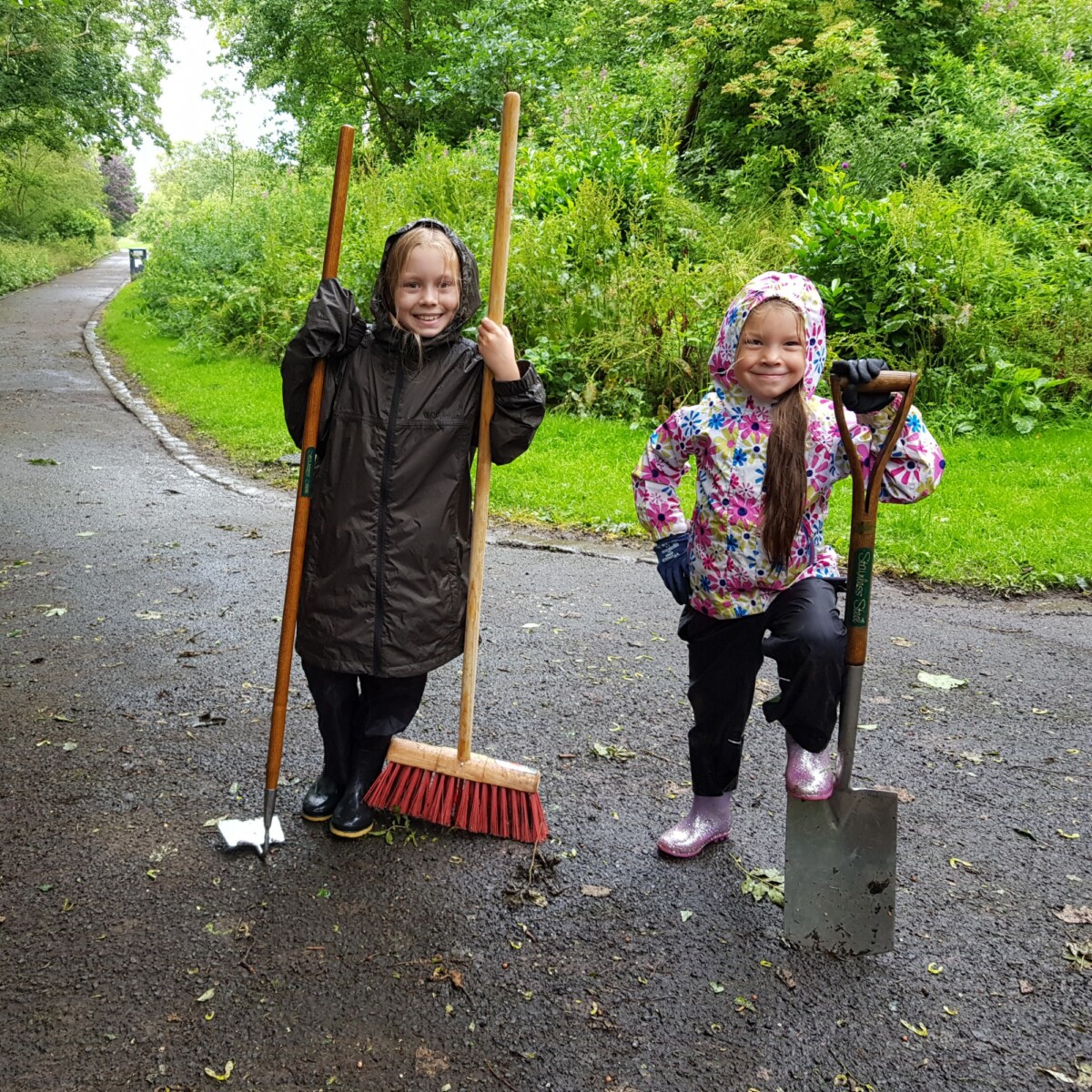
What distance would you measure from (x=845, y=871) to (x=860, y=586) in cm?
73

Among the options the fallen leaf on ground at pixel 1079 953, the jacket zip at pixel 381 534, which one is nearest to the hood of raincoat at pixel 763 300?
the jacket zip at pixel 381 534

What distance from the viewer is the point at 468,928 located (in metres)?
2.61

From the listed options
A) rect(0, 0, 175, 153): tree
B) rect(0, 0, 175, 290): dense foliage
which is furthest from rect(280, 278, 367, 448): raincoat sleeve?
rect(0, 0, 175, 153): tree

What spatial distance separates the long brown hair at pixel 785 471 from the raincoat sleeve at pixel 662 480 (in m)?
0.26

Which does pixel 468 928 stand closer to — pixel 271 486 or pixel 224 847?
pixel 224 847

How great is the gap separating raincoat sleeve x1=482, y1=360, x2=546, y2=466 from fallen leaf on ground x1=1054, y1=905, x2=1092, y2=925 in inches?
77.1

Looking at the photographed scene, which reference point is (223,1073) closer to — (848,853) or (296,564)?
(296,564)

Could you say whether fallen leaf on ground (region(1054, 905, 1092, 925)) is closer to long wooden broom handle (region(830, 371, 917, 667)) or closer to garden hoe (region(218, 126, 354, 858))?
long wooden broom handle (region(830, 371, 917, 667))

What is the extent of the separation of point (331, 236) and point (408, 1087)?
210 cm

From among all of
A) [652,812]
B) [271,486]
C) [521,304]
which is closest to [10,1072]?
[652,812]

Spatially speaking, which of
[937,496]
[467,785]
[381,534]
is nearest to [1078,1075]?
[467,785]

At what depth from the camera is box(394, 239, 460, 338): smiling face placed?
9.07 feet

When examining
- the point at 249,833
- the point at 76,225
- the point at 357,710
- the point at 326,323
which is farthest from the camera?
the point at 76,225

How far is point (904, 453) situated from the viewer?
2469 millimetres
